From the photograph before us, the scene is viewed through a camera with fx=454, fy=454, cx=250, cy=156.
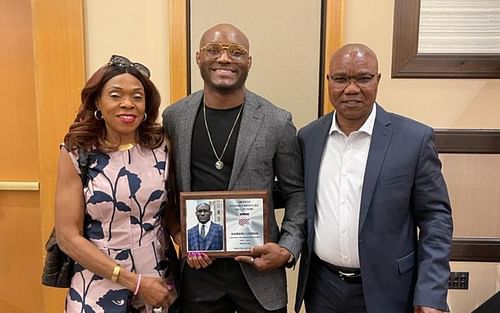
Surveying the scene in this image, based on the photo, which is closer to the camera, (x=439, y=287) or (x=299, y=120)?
(x=439, y=287)

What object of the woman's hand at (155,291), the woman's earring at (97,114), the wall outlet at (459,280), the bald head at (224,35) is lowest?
the wall outlet at (459,280)

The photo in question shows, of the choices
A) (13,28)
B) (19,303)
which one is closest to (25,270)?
(19,303)

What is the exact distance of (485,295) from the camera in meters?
2.38

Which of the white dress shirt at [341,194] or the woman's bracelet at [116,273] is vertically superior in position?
the white dress shirt at [341,194]

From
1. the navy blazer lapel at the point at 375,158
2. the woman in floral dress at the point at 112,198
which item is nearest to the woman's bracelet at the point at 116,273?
the woman in floral dress at the point at 112,198

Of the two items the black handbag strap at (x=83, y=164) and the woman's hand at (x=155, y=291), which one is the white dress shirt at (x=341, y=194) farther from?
the black handbag strap at (x=83, y=164)

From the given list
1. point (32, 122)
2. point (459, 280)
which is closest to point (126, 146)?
point (32, 122)

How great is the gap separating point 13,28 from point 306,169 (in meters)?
1.95

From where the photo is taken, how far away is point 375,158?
1462 millimetres

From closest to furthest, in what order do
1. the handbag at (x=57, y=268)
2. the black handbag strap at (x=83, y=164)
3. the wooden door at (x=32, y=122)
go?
the black handbag strap at (x=83, y=164) → the handbag at (x=57, y=268) → the wooden door at (x=32, y=122)

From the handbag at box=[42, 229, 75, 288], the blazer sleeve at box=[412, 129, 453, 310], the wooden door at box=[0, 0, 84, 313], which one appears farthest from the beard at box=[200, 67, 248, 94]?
the wooden door at box=[0, 0, 84, 313]

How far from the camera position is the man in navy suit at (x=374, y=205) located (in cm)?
144

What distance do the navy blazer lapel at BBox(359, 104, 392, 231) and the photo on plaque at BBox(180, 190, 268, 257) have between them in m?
0.32

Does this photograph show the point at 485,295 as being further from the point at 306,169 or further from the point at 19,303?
the point at 19,303
